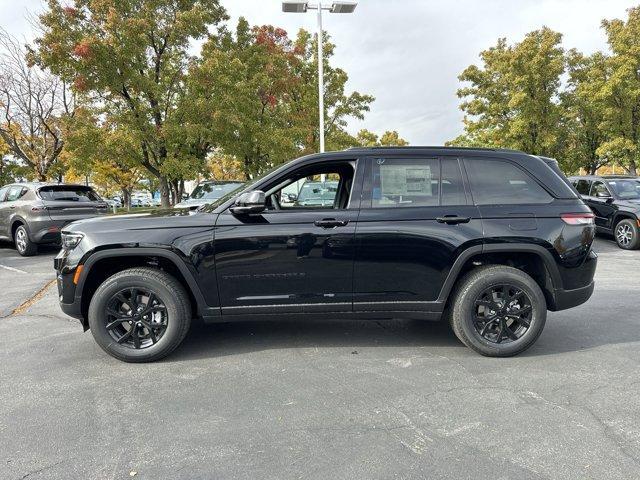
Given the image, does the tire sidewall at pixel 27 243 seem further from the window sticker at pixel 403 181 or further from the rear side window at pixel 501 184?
the rear side window at pixel 501 184

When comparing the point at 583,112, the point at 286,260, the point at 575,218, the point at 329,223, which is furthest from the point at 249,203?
the point at 583,112

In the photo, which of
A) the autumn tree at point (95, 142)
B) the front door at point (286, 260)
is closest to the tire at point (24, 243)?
the autumn tree at point (95, 142)

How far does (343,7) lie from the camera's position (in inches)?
517

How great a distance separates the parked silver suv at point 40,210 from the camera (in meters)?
9.57

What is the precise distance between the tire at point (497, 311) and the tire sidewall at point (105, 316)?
2.45 metres

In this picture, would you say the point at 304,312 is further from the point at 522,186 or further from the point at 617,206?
the point at 617,206

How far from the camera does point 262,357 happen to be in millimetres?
3869

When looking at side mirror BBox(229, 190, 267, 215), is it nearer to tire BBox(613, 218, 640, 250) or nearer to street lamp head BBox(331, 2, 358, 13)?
tire BBox(613, 218, 640, 250)

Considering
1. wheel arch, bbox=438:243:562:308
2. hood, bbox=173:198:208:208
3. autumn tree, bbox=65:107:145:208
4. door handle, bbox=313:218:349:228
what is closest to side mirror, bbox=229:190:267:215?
door handle, bbox=313:218:349:228

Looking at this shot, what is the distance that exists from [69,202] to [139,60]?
21.6 ft

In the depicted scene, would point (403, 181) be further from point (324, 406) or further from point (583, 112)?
point (583, 112)

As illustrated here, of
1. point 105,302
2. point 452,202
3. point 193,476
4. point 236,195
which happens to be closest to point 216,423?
point 193,476

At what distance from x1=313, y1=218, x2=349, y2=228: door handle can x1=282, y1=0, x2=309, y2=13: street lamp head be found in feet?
37.2

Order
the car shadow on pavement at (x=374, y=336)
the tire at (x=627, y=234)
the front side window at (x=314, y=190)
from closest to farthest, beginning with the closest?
the front side window at (x=314, y=190), the car shadow on pavement at (x=374, y=336), the tire at (x=627, y=234)
